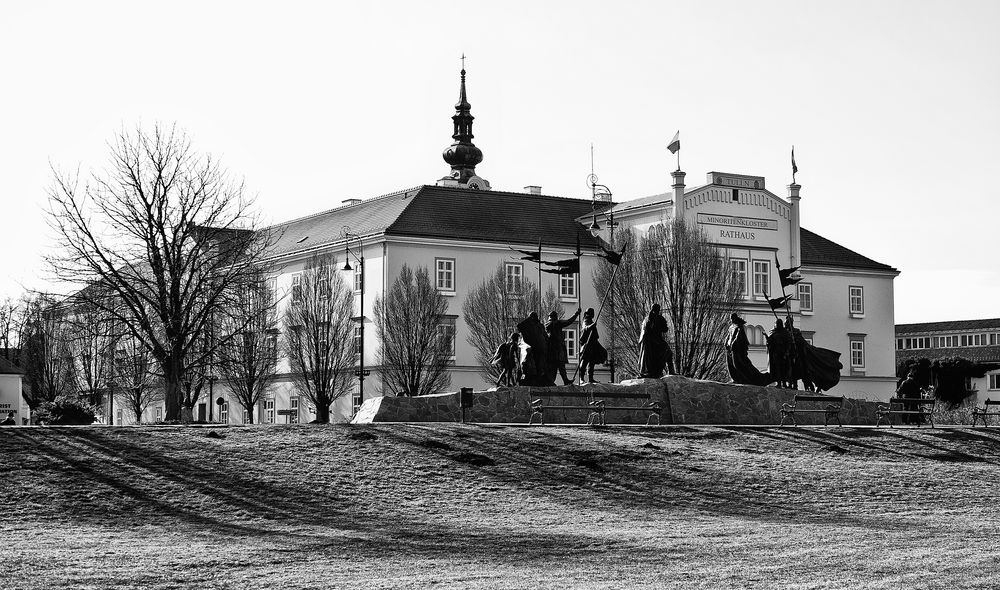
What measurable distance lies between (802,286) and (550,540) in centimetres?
6130


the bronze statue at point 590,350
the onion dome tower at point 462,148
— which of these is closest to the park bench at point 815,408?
the bronze statue at point 590,350

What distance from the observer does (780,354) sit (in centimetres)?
4147

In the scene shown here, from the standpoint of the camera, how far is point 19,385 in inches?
3031

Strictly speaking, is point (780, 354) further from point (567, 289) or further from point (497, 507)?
point (567, 289)

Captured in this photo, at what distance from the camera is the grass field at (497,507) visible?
650 inches

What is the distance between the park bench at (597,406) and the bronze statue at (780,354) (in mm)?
4199

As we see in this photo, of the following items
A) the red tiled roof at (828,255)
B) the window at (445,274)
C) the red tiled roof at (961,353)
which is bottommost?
the red tiled roof at (961,353)

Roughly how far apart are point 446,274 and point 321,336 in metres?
7.18

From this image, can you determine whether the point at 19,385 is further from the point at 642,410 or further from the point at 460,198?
the point at 642,410

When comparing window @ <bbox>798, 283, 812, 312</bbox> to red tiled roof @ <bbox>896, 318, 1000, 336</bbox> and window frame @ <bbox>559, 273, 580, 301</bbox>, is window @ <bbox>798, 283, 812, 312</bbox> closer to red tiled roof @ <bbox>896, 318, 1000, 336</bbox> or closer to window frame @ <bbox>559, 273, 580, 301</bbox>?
window frame @ <bbox>559, 273, 580, 301</bbox>

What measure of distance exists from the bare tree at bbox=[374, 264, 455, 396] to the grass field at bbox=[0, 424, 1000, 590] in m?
30.8

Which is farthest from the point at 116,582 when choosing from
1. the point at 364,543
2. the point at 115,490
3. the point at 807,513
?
the point at 807,513

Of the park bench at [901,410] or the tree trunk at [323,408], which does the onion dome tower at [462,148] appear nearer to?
the tree trunk at [323,408]

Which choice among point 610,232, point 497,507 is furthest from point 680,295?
point 497,507
